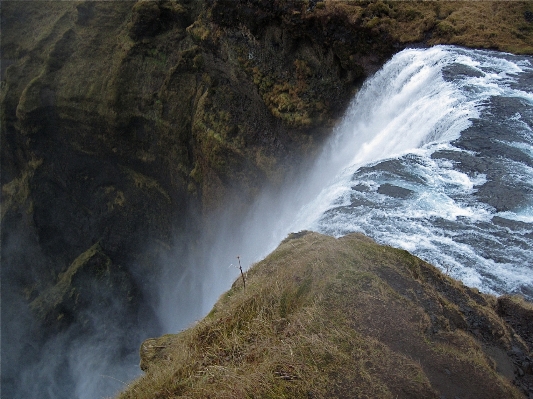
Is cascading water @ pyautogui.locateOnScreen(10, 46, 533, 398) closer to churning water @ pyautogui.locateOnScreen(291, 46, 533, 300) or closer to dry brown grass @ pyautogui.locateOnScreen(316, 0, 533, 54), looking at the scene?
churning water @ pyautogui.locateOnScreen(291, 46, 533, 300)

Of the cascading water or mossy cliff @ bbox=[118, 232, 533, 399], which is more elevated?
mossy cliff @ bbox=[118, 232, 533, 399]

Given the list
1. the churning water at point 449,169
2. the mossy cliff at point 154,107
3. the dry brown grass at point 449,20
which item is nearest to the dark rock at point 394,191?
the churning water at point 449,169

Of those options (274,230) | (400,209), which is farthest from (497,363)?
(274,230)

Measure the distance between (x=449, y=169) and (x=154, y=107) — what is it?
618 inches

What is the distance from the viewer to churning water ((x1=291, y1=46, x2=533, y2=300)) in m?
8.07

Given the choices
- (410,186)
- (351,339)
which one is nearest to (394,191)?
(410,186)

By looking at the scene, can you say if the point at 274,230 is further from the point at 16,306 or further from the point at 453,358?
the point at 16,306

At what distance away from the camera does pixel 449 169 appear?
10.4 m

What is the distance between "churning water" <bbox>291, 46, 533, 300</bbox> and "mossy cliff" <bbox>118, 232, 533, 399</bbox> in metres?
1.58

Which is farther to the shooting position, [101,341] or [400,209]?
[101,341]

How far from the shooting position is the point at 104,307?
2380cm

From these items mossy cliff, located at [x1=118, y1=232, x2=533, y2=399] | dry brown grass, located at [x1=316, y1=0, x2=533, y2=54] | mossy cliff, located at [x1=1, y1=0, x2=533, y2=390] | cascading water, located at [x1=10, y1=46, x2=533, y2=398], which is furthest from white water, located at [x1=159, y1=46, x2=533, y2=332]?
mossy cliff, located at [x1=118, y1=232, x2=533, y2=399]

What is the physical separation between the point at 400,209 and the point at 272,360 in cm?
549

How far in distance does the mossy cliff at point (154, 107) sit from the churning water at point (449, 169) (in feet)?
7.21
